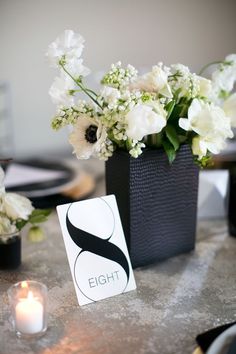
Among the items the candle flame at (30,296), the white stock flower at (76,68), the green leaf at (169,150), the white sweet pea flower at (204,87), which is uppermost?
the white stock flower at (76,68)

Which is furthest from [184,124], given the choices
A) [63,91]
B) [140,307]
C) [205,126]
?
[140,307]

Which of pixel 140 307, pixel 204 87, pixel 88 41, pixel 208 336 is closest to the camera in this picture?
pixel 208 336

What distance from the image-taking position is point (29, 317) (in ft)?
2.64

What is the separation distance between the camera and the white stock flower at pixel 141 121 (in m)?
0.87

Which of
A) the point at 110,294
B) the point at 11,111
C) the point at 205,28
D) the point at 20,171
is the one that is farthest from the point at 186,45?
the point at 110,294

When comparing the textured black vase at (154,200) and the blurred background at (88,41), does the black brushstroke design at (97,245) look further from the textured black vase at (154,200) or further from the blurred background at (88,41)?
the blurred background at (88,41)

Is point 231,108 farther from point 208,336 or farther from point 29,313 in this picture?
point 29,313

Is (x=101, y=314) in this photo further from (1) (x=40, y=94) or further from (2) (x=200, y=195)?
(1) (x=40, y=94)

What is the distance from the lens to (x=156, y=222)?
1.07 metres

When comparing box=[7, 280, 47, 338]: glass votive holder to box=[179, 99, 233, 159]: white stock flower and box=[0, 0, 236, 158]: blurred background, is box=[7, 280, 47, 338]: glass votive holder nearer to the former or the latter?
box=[179, 99, 233, 159]: white stock flower

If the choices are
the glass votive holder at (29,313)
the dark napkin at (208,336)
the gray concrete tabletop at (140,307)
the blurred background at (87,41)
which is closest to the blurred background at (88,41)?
the blurred background at (87,41)

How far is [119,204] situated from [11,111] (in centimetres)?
215

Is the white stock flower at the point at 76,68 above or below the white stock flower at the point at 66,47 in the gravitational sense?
below

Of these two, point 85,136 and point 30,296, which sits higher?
point 85,136
